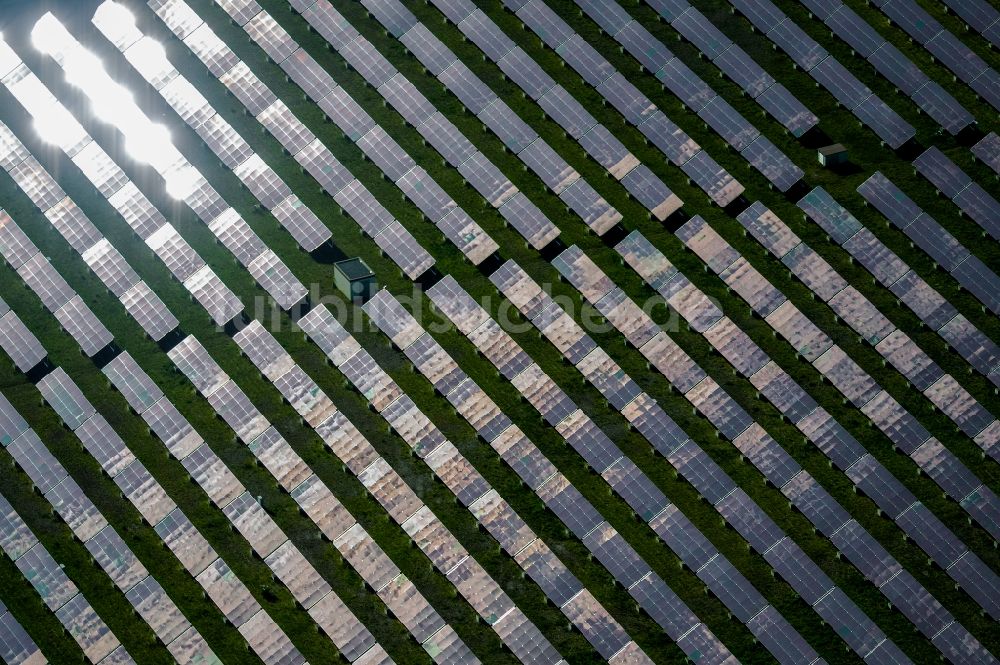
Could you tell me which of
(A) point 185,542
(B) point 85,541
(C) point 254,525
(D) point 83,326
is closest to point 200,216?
(D) point 83,326

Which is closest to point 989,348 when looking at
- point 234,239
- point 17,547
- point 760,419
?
point 760,419

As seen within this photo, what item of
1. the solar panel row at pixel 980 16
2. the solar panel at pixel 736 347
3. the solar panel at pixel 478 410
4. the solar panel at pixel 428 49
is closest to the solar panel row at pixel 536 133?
the solar panel at pixel 428 49

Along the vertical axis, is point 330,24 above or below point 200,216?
above

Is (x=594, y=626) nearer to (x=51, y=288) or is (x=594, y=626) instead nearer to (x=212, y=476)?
(x=212, y=476)

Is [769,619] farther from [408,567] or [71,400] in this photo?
[71,400]

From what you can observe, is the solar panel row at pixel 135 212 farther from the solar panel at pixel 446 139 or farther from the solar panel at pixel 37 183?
the solar panel at pixel 446 139

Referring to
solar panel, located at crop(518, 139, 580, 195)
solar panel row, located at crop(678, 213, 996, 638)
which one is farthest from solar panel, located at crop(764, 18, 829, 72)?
solar panel row, located at crop(678, 213, 996, 638)

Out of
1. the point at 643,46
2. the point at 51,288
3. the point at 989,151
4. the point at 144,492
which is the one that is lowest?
the point at 989,151
